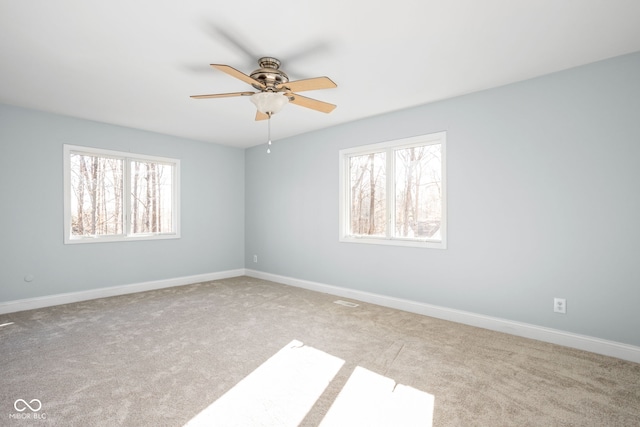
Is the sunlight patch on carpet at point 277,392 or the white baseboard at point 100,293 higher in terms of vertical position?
the white baseboard at point 100,293

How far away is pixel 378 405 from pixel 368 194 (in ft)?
9.31

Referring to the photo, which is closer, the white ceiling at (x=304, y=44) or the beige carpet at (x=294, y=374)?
the beige carpet at (x=294, y=374)

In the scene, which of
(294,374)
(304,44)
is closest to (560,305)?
(294,374)

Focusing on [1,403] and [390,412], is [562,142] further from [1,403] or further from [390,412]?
[1,403]

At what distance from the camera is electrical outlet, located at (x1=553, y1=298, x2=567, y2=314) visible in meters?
2.73

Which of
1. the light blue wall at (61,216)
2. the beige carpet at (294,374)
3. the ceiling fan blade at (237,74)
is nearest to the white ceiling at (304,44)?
the ceiling fan blade at (237,74)

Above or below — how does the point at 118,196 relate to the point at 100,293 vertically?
above

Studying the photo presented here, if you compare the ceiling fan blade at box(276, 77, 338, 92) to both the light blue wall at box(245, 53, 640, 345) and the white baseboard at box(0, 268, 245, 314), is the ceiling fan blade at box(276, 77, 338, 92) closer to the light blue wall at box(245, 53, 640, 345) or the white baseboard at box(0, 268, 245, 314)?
the light blue wall at box(245, 53, 640, 345)

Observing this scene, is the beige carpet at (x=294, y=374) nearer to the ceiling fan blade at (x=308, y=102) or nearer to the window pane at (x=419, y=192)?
the window pane at (x=419, y=192)

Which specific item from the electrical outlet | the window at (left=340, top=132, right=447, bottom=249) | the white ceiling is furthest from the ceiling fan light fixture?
the electrical outlet

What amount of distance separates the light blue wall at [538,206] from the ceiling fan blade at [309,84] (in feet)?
5.68

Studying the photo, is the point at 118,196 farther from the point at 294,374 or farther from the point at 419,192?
the point at 419,192

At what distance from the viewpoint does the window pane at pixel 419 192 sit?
362 centimetres

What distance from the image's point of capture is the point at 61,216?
403 cm
